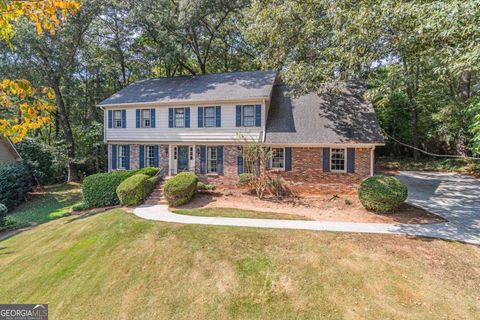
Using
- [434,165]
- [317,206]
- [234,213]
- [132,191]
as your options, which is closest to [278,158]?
[317,206]

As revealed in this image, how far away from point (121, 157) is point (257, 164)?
9.39 metres

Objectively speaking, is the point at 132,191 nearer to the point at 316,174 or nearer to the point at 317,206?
the point at 317,206

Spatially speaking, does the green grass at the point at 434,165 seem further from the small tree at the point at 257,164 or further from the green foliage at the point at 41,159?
the green foliage at the point at 41,159

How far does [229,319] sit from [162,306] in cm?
167

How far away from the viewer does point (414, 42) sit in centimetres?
918

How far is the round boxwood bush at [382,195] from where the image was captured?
32.1ft

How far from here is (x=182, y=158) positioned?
51.8 feet

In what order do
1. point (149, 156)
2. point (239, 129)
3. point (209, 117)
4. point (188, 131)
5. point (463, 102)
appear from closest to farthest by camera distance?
point (239, 129) → point (209, 117) → point (188, 131) → point (149, 156) → point (463, 102)

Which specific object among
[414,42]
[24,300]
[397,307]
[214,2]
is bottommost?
[24,300]

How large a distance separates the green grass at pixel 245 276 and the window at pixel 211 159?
642 centimetres

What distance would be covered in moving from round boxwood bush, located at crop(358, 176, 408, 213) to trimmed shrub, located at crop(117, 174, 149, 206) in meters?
10.1

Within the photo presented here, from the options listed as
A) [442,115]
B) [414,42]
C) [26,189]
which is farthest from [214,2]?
[442,115]

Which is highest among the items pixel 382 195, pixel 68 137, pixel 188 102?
pixel 188 102

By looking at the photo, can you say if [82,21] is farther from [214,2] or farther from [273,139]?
[273,139]
